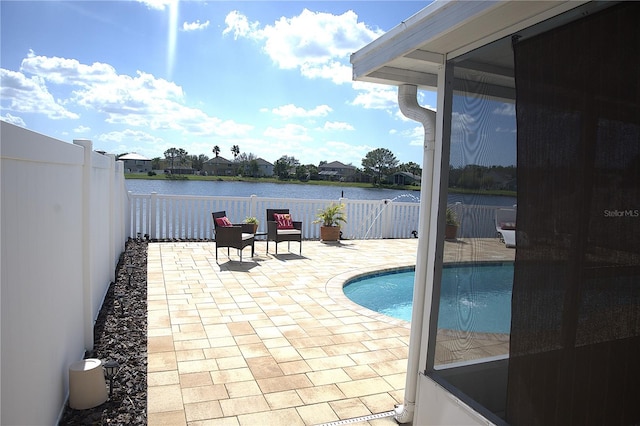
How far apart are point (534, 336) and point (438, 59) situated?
1.53 meters

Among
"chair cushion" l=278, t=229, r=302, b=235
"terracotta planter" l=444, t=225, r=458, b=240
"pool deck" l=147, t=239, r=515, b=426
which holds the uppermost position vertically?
"terracotta planter" l=444, t=225, r=458, b=240

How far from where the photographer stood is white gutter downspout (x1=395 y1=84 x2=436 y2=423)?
2580mm

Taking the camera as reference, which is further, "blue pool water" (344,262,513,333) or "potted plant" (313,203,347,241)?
"potted plant" (313,203,347,241)

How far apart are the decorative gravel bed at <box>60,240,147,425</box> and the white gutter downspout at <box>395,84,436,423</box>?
1.70 metres

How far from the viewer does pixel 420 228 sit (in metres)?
2.64

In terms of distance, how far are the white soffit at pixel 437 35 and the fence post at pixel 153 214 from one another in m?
7.18

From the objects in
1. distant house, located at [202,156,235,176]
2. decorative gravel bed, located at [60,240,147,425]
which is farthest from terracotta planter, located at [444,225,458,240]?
distant house, located at [202,156,235,176]

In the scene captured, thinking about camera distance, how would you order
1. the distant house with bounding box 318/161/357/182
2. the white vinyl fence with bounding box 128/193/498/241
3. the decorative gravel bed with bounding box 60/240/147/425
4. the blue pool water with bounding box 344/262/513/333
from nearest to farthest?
the blue pool water with bounding box 344/262/513/333 → the decorative gravel bed with bounding box 60/240/147/425 → the white vinyl fence with bounding box 128/193/498/241 → the distant house with bounding box 318/161/357/182

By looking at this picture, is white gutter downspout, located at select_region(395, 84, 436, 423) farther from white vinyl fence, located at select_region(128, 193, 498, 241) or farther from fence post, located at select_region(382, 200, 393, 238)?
fence post, located at select_region(382, 200, 393, 238)

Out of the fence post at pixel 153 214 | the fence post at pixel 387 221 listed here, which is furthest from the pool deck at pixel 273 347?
the fence post at pixel 387 221

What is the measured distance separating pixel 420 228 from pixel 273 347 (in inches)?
79.2

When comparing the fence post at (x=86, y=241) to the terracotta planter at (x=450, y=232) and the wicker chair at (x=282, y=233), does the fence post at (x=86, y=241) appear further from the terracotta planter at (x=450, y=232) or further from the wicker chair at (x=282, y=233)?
the wicker chair at (x=282, y=233)

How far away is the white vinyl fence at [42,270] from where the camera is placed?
1.74 meters

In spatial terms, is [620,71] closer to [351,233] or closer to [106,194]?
[106,194]
